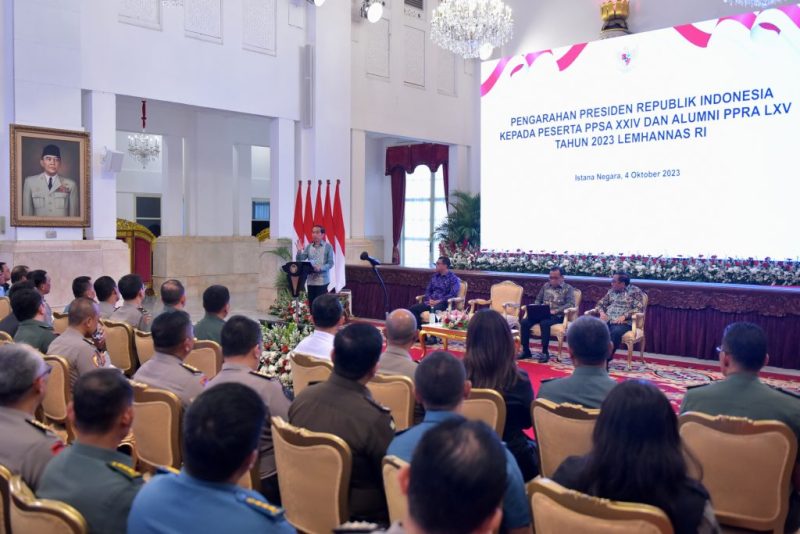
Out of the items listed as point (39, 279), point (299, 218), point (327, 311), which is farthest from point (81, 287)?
point (299, 218)

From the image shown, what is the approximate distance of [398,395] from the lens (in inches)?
124

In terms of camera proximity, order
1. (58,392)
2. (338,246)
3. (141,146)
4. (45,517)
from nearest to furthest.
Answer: (45,517) → (58,392) → (338,246) → (141,146)

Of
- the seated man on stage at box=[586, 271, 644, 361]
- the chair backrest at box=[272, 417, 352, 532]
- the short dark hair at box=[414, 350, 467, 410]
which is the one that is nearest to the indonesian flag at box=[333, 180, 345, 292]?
the seated man on stage at box=[586, 271, 644, 361]

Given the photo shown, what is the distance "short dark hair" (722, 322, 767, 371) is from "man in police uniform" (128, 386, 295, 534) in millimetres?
2105

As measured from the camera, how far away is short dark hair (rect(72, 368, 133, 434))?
1.89 metres

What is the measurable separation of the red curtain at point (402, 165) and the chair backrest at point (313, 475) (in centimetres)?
1355

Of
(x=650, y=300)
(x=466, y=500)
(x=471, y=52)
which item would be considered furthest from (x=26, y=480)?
(x=471, y=52)

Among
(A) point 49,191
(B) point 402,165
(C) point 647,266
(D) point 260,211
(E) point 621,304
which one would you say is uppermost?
(B) point 402,165

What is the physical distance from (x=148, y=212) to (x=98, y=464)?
59.7 ft

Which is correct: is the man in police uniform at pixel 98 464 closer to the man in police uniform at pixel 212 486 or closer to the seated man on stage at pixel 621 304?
the man in police uniform at pixel 212 486

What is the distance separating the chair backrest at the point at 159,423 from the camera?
2.83 metres

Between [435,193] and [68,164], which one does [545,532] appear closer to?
[68,164]

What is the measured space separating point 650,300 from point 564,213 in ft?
9.38

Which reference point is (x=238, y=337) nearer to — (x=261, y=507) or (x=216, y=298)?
(x=216, y=298)
